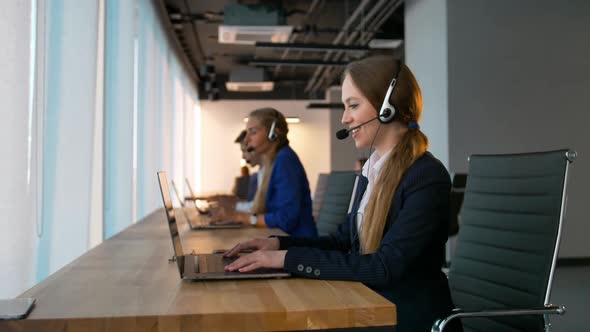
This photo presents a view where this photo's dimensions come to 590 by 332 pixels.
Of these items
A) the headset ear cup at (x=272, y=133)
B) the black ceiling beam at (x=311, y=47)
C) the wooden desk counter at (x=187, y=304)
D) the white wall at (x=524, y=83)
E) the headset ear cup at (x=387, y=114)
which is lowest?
the wooden desk counter at (x=187, y=304)

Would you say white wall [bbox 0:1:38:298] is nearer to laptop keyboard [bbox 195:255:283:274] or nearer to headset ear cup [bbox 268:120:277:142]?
laptop keyboard [bbox 195:255:283:274]

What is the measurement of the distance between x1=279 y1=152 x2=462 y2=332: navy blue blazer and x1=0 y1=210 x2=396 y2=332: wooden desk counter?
7 centimetres

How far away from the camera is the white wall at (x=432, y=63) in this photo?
6.04 meters

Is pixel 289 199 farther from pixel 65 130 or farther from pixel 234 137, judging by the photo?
pixel 234 137

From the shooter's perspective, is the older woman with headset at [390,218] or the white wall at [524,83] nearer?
the older woman with headset at [390,218]

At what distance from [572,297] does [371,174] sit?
144 inches

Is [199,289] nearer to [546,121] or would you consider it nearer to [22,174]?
[22,174]

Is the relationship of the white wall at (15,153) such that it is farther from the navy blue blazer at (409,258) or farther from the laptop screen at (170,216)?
the navy blue blazer at (409,258)

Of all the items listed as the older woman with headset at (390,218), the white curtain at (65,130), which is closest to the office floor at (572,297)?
the older woman with headset at (390,218)

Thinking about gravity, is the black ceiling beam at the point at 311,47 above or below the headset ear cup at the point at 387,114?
above

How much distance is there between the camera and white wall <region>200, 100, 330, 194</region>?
14.1 m

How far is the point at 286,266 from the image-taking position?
1443 mm

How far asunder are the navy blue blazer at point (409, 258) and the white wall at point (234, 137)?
12544 millimetres

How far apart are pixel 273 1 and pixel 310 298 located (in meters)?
7.15
